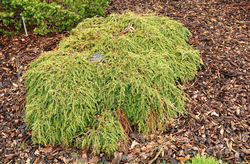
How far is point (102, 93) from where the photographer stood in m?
3.05

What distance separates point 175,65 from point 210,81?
63 cm

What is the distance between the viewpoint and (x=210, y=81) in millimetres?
3660

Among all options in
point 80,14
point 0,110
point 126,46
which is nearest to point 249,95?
point 126,46

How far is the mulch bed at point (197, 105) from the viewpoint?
2908mm

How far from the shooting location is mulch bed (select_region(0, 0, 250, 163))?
2908 millimetres

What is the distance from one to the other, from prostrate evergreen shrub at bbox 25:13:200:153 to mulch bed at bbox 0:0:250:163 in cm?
19

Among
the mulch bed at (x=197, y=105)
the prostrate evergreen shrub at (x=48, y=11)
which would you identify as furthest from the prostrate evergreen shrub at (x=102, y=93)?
the prostrate evergreen shrub at (x=48, y=11)

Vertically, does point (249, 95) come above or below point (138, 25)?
below

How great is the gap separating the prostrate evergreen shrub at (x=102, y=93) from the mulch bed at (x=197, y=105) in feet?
0.61

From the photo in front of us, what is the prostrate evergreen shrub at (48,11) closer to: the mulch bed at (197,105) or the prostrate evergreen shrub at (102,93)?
the mulch bed at (197,105)

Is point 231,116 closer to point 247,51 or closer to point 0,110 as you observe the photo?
point 247,51

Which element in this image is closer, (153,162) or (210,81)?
(153,162)

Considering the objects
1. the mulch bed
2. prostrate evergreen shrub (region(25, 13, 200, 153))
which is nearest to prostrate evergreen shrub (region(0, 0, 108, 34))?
the mulch bed

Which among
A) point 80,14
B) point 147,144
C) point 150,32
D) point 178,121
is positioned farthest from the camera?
point 80,14
